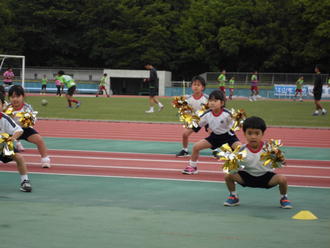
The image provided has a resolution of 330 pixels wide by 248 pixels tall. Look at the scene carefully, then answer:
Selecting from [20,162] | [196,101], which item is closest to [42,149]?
[20,162]

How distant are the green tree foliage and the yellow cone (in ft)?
175

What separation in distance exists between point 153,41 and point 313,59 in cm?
1627

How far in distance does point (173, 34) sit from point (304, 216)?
197 ft

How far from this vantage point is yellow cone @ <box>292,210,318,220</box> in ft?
19.2

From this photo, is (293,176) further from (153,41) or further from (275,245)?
(153,41)

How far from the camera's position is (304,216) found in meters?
5.87

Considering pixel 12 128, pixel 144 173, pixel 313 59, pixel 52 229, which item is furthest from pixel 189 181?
pixel 313 59

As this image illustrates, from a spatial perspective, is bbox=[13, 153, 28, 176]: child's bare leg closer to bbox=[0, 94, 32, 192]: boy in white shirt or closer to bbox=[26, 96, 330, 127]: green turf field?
bbox=[0, 94, 32, 192]: boy in white shirt

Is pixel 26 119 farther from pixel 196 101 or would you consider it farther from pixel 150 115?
pixel 150 115

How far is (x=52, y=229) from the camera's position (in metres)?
5.12

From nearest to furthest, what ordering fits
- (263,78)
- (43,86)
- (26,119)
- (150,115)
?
(26,119)
(150,115)
(43,86)
(263,78)

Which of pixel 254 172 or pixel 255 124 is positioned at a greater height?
pixel 255 124

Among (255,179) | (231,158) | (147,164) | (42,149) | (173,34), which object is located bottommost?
(147,164)

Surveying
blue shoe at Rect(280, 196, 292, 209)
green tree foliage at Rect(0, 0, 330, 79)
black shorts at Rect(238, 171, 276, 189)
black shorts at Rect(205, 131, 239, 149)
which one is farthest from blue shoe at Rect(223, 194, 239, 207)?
green tree foliage at Rect(0, 0, 330, 79)
